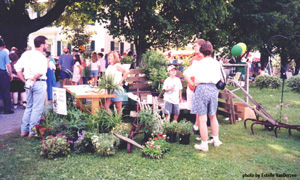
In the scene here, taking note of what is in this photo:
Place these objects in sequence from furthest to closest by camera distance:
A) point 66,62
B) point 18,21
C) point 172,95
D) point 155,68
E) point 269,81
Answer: point 18,21
point 66,62
point 155,68
point 269,81
point 172,95

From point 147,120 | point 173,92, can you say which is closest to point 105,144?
point 147,120

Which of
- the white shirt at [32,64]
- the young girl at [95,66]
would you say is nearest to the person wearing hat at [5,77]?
the white shirt at [32,64]

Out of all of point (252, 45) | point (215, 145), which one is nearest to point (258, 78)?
point (215, 145)

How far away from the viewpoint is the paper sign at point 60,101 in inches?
203

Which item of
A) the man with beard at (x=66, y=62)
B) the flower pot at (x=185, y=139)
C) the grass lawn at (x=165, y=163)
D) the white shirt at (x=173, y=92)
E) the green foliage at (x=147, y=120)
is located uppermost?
the man with beard at (x=66, y=62)

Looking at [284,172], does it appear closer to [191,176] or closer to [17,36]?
[191,176]

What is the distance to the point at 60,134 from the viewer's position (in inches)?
190

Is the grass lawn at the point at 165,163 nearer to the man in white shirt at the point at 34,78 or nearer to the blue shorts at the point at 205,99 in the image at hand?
the man in white shirt at the point at 34,78

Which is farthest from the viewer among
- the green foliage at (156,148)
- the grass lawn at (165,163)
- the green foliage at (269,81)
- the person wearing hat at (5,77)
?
the person wearing hat at (5,77)

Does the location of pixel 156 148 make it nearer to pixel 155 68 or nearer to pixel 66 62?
pixel 155 68

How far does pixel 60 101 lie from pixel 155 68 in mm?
3549

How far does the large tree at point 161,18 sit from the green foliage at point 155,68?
357 centimetres

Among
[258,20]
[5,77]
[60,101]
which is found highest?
[258,20]

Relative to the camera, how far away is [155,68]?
8.07m
